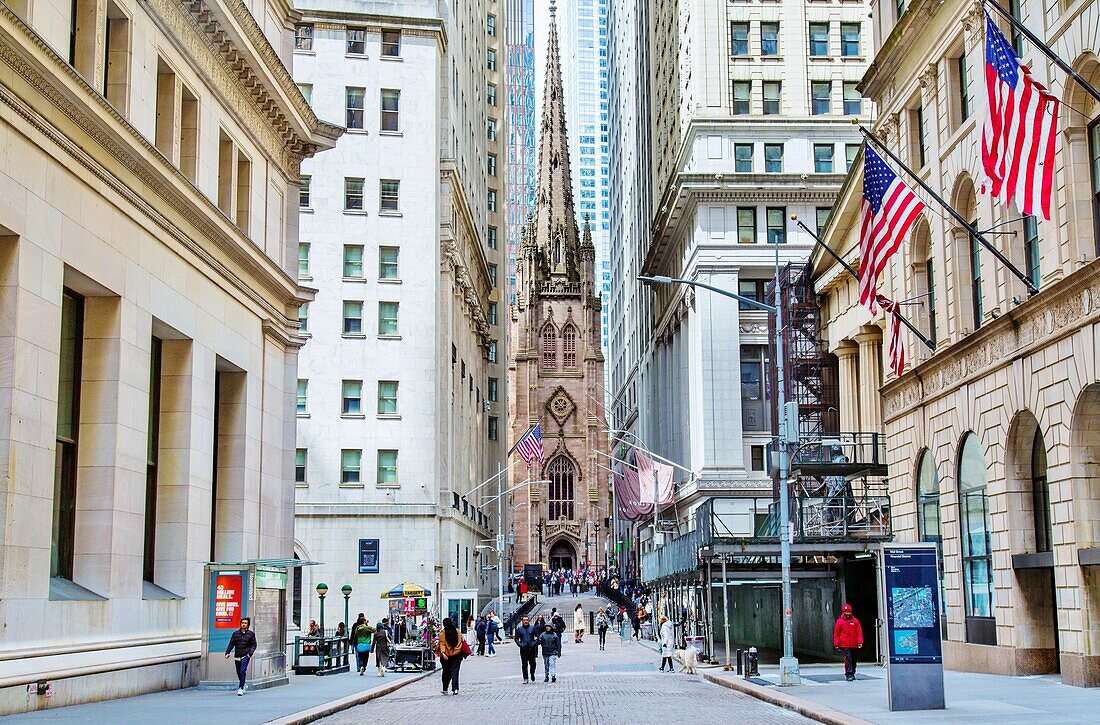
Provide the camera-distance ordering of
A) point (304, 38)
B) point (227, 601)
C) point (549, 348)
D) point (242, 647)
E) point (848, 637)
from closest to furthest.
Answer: point (242, 647), point (227, 601), point (848, 637), point (304, 38), point (549, 348)

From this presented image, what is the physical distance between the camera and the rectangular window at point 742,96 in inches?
2559

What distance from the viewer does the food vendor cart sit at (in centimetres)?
3975

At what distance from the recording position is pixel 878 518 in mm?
42250

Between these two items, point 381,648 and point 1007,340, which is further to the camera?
point 381,648

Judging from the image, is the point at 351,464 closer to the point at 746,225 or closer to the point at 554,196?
the point at 746,225

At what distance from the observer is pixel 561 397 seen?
156 m

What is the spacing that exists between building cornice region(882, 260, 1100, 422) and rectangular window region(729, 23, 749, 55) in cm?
A: 3312

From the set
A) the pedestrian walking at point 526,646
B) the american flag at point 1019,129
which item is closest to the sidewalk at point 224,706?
the pedestrian walking at point 526,646

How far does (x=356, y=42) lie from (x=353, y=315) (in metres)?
13.6

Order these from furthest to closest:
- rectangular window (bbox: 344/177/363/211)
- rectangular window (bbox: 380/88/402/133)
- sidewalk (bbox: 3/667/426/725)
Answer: rectangular window (bbox: 380/88/402/133) < rectangular window (bbox: 344/177/363/211) < sidewalk (bbox: 3/667/426/725)

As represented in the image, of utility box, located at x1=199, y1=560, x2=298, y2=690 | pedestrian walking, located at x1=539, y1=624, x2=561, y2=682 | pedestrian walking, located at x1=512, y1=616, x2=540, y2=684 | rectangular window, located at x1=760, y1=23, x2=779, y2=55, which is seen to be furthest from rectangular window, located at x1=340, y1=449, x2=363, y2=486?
utility box, located at x1=199, y1=560, x2=298, y2=690

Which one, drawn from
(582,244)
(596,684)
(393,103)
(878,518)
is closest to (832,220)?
(878,518)

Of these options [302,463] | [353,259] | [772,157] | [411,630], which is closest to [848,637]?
[411,630]

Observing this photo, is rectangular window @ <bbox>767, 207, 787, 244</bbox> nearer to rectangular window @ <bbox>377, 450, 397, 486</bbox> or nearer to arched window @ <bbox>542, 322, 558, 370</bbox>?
rectangular window @ <bbox>377, 450, 397, 486</bbox>
